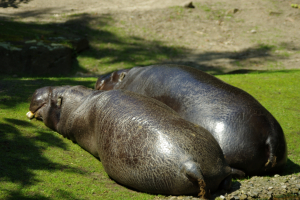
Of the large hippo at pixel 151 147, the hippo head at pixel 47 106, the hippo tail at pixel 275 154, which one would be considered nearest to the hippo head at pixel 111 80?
the hippo head at pixel 47 106

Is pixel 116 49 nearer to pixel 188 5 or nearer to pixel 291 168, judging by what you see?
pixel 188 5

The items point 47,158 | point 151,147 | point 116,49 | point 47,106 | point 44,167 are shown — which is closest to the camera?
point 151,147

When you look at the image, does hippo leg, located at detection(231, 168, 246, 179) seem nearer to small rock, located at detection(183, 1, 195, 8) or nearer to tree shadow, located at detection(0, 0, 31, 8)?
small rock, located at detection(183, 1, 195, 8)

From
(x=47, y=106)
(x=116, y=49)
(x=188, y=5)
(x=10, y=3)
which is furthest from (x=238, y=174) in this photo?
(x=10, y=3)

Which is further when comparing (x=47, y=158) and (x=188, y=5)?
(x=188, y=5)

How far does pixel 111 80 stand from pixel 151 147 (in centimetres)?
361

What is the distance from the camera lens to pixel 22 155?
4.06 meters

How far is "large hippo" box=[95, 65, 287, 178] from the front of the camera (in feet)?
13.1

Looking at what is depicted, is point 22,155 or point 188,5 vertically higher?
point 188,5

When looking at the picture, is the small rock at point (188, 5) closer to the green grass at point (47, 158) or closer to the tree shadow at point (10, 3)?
the tree shadow at point (10, 3)

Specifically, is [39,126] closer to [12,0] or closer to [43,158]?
[43,158]

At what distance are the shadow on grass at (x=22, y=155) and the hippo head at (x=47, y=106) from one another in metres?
0.26

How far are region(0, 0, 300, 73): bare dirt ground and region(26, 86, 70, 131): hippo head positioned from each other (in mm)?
6606

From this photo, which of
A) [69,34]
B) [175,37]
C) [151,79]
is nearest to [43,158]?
[151,79]
